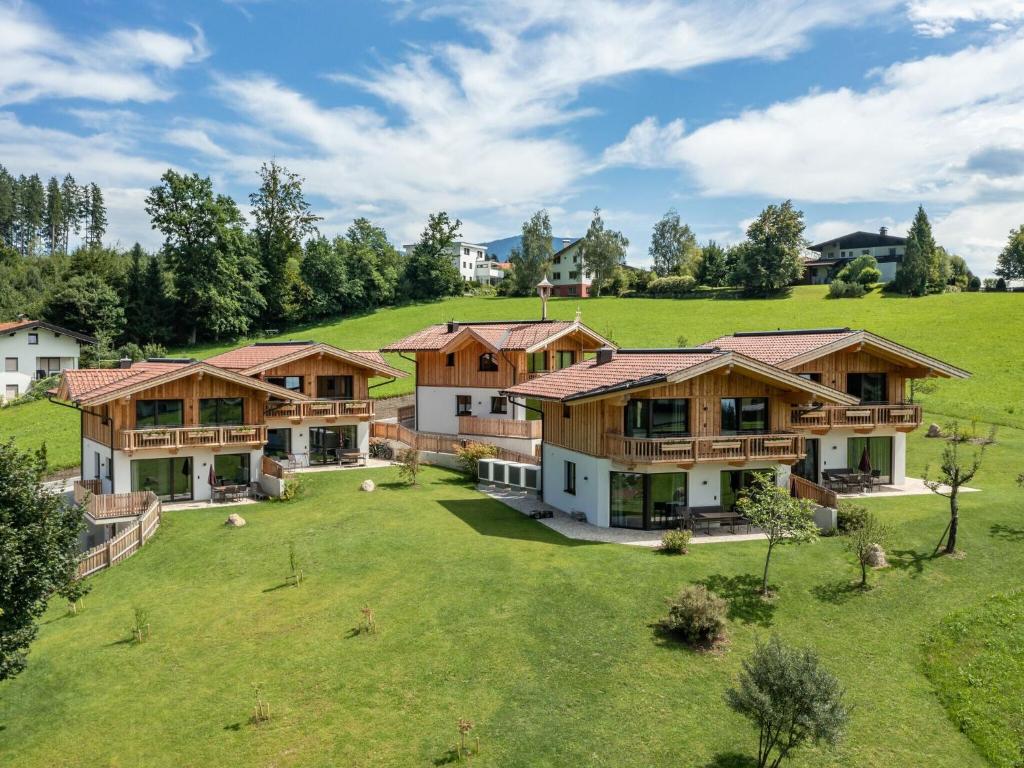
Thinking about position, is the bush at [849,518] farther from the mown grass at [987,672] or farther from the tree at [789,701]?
the tree at [789,701]

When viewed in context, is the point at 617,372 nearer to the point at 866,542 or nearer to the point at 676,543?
the point at 676,543

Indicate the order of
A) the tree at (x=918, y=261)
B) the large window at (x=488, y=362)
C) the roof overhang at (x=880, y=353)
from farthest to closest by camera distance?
1. the tree at (x=918, y=261)
2. the large window at (x=488, y=362)
3. the roof overhang at (x=880, y=353)

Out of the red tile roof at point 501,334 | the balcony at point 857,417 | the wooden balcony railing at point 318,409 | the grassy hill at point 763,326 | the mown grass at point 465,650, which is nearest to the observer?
the mown grass at point 465,650

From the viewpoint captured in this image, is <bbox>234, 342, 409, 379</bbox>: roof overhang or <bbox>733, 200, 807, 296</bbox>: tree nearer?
<bbox>234, 342, 409, 379</bbox>: roof overhang

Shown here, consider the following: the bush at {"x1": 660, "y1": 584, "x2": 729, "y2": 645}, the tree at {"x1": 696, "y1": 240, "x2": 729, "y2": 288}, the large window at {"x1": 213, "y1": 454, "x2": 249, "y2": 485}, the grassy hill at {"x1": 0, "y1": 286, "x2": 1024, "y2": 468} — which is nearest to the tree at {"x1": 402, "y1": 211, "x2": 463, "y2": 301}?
the grassy hill at {"x1": 0, "y1": 286, "x2": 1024, "y2": 468}

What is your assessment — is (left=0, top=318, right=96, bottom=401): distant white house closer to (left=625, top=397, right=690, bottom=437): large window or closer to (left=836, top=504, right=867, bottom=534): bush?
(left=625, top=397, right=690, bottom=437): large window

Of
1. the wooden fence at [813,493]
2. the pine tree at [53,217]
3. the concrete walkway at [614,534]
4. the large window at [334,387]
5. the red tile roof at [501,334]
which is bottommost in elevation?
the concrete walkway at [614,534]

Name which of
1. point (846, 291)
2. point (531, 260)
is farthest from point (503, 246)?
point (846, 291)

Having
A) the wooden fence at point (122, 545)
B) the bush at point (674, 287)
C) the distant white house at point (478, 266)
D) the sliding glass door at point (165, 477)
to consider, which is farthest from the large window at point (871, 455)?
the distant white house at point (478, 266)
